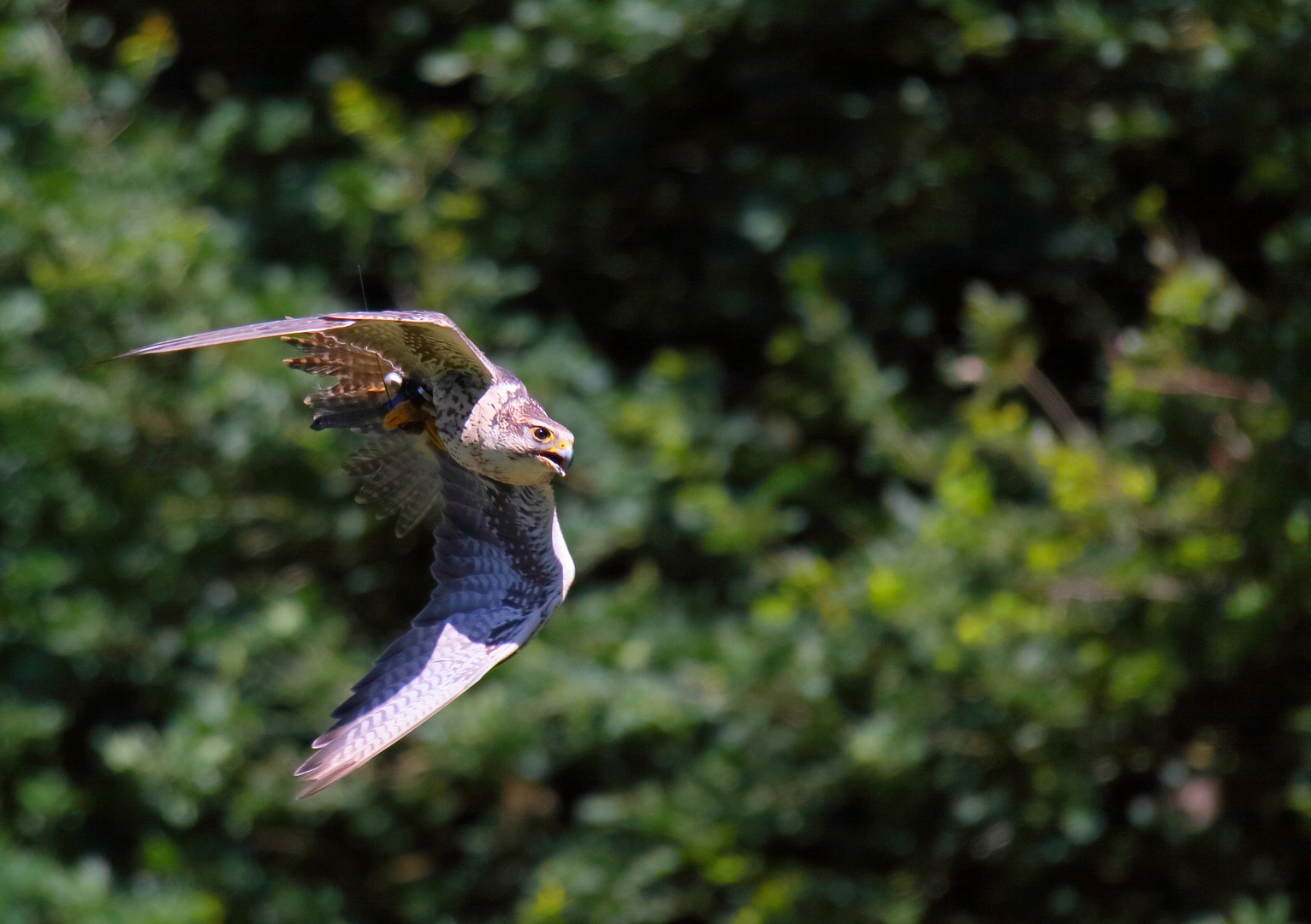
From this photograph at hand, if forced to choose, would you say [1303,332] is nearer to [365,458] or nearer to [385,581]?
[365,458]

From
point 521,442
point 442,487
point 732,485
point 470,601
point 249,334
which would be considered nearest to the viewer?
point 249,334

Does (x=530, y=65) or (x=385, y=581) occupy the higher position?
(x=530, y=65)

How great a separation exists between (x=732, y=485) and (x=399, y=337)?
2026 mm

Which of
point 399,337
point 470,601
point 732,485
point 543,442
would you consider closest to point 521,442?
point 543,442

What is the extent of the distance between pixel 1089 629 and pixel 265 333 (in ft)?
7.39

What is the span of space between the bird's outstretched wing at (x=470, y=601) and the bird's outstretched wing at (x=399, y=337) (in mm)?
189

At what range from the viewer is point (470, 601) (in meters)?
1.99

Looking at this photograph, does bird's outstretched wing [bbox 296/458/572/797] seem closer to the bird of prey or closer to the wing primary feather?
the bird of prey

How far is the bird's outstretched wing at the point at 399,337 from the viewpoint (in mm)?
1539

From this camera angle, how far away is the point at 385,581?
152 inches

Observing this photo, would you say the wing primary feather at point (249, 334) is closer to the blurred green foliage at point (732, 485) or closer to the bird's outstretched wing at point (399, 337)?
the bird's outstretched wing at point (399, 337)

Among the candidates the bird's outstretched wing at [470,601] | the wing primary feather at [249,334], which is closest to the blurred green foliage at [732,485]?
the bird's outstretched wing at [470,601]

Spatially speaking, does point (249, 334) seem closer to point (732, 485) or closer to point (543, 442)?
point (543, 442)

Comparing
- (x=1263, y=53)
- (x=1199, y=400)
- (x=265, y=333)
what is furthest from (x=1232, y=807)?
(x=265, y=333)
